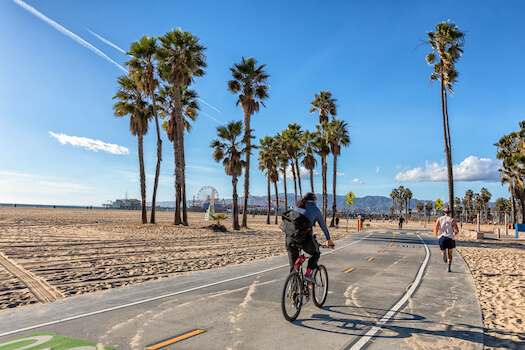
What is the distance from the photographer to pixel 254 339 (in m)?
4.69

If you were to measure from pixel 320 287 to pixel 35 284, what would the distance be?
22.3ft

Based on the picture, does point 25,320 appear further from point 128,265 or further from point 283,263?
point 283,263

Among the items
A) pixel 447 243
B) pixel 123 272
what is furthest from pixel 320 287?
pixel 447 243

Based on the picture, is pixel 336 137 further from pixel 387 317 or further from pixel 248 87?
pixel 387 317

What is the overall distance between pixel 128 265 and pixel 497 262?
14.4 m

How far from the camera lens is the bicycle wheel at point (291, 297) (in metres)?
5.35

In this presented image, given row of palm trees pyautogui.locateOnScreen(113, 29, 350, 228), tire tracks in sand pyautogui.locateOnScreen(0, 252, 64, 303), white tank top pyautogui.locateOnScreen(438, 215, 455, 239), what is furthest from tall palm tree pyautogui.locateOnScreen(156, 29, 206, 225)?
white tank top pyautogui.locateOnScreen(438, 215, 455, 239)

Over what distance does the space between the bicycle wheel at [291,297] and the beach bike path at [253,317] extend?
155 millimetres

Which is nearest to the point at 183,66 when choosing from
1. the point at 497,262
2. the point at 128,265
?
the point at 128,265

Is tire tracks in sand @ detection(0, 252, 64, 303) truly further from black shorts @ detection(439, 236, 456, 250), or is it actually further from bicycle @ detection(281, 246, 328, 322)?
black shorts @ detection(439, 236, 456, 250)

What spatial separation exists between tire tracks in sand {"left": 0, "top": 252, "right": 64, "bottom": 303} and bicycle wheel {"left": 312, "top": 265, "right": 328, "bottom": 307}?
5227 mm

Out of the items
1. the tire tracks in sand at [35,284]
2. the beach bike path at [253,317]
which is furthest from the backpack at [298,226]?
the tire tracks in sand at [35,284]

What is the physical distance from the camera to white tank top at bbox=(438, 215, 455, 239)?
10703 mm

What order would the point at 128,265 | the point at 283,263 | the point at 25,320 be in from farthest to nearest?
the point at 283,263, the point at 128,265, the point at 25,320
